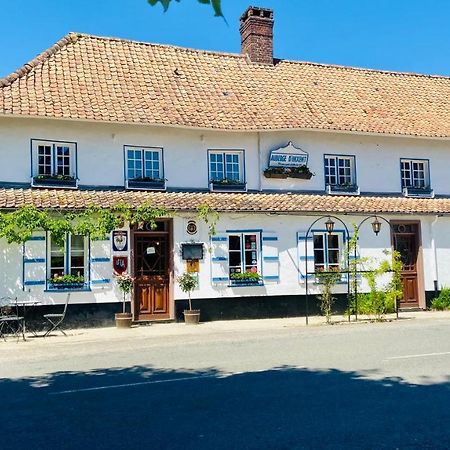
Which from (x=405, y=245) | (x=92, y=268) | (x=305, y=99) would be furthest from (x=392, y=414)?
(x=305, y=99)

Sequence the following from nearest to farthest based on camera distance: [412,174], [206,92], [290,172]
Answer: [290,172] → [206,92] → [412,174]

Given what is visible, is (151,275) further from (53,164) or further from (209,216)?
(53,164)

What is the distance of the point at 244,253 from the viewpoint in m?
19.1

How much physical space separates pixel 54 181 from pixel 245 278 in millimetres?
6359

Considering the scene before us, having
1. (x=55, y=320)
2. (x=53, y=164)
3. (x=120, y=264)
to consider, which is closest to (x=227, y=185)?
(x=120, y=264)

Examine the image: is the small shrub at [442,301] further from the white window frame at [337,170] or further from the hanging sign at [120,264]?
the hanging sign at [120,264]

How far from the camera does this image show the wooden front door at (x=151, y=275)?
721 inches

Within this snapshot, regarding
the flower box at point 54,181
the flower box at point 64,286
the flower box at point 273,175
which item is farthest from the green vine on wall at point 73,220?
the flower box at point 273,175

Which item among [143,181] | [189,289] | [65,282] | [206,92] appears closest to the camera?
[65,282]

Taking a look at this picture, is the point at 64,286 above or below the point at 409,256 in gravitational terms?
below

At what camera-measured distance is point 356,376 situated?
8883mm

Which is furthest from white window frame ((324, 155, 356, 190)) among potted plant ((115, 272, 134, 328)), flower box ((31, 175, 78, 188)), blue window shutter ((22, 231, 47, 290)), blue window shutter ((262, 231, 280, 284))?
blue window shutter ((22, 231, 47, 290))

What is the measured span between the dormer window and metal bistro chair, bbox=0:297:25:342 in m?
13.6

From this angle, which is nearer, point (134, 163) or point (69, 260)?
point (69, 260)
